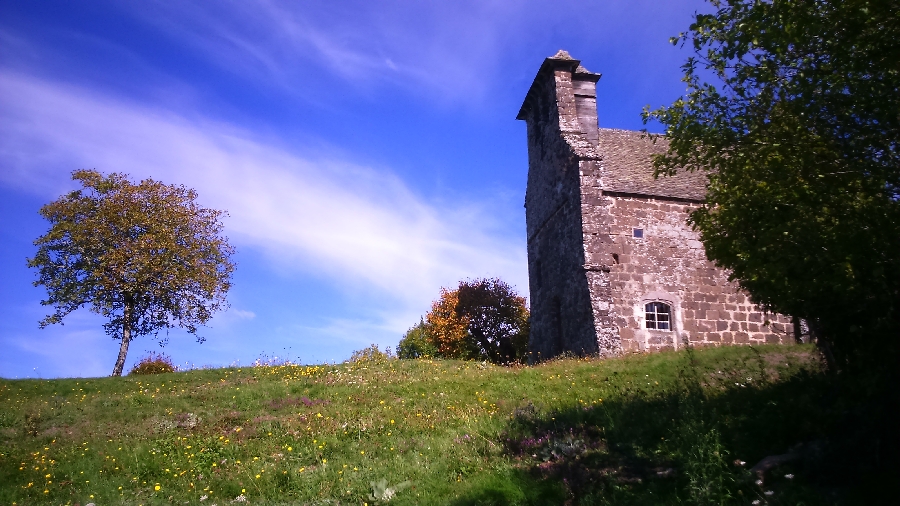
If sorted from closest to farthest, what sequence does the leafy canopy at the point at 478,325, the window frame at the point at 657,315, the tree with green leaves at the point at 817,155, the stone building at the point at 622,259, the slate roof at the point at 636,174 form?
1. the tree with green leaves at the point at 817,155
2. the stone building at the point at 622,259
3. the window frame at the point at 657,315
4. the slate roof at the point at 636,174
5. the leafy canopy at the point at 478,325

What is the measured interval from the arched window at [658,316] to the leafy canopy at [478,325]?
13240mm

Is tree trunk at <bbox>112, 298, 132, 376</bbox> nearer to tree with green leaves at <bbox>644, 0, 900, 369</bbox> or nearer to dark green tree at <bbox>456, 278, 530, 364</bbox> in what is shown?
dark green tree at <bbox>456, 278, 530, 364</bbox>

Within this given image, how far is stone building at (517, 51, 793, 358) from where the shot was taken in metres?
23.0

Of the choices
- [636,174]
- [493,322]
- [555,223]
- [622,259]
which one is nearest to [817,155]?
[622,259]

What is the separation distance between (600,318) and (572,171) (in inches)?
252

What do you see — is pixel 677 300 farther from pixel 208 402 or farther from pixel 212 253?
pixel 212 253

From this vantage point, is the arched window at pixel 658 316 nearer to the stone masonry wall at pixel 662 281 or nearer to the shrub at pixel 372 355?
the stone masonry wall at pixel 662 281

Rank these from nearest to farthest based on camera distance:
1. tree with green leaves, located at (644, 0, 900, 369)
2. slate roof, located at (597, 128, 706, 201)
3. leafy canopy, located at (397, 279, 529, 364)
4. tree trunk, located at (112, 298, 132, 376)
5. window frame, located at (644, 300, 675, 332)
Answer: tree with green leaves, located at (644, 0, 900, 369) → window frame, located at (644, 300, 675, 332) → slate roof, located at (597, 128, 706, 201) → tree trunk, located at (112, 298, 132, 376) → leafy canopy, located at (397, 279, 529, 364)

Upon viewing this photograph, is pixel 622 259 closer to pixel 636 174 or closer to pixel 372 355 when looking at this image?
pixel 636 174

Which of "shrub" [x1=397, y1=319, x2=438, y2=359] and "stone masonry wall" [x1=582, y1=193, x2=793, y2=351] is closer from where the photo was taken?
"stone masonry wall" [x1=582, y1=193, x2=793, y2=351]

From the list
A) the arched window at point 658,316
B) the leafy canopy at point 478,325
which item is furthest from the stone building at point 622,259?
the leafy canopy at point 478,325

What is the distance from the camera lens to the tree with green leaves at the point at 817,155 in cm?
905

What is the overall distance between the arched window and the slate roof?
4567 mm

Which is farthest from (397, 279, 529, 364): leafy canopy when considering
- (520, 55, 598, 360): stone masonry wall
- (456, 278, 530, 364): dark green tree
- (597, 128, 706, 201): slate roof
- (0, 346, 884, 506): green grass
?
(0, 346, 884, 506): green grass
